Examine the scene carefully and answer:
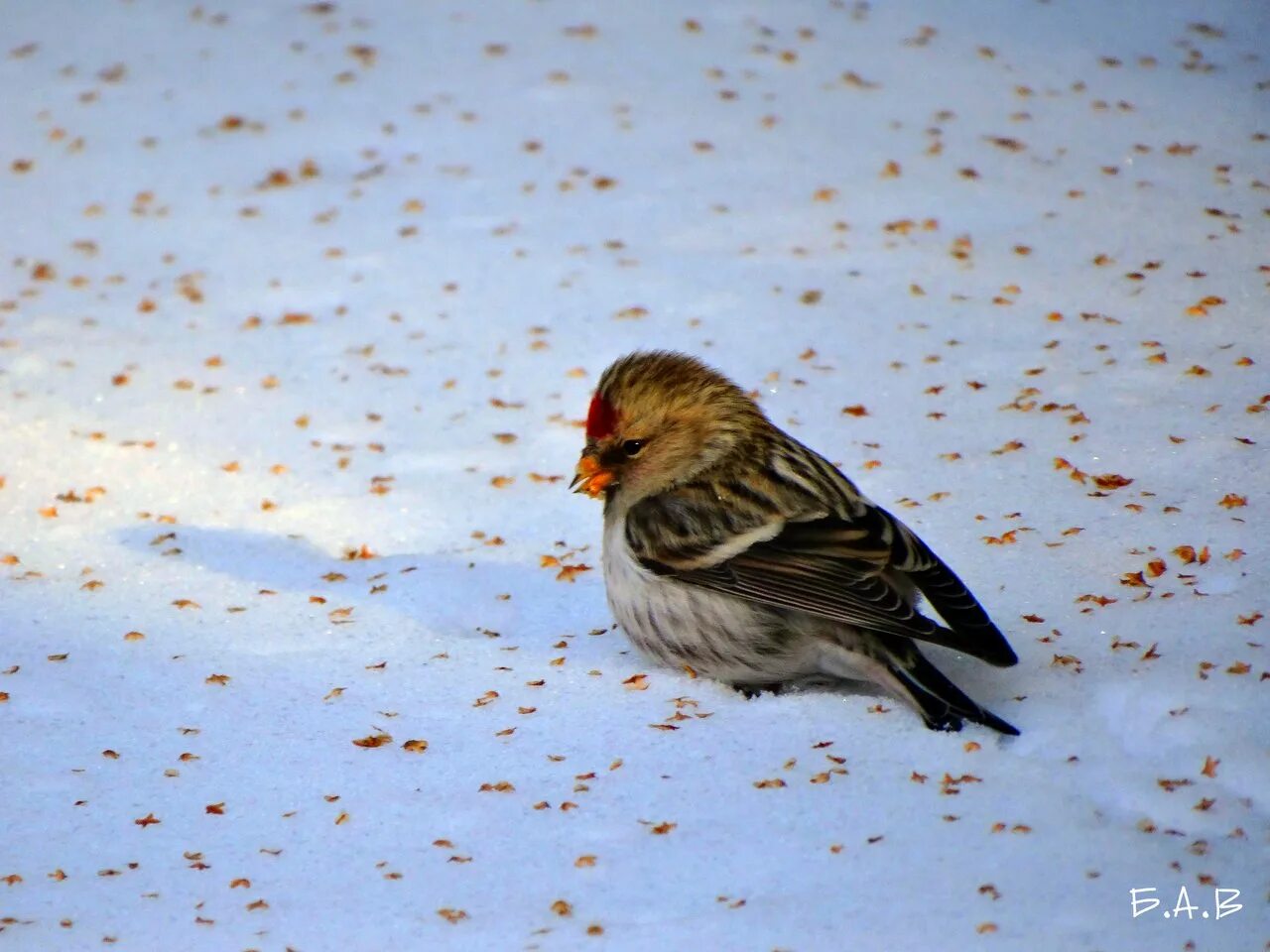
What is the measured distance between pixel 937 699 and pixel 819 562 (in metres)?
0.37

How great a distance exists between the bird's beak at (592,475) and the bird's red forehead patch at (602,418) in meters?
0.06

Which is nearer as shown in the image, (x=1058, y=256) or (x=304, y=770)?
(x=304, y=770)

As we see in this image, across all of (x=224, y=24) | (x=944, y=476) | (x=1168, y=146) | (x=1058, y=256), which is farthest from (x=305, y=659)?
(x=224, y=24)

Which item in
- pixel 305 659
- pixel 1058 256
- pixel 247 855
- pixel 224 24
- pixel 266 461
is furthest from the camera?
pixel 224 24

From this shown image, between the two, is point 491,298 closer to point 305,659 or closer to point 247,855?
point 305,659

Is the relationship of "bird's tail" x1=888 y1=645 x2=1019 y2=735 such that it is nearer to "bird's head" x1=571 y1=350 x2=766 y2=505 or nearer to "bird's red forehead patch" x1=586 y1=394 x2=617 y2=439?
"bird's head" x1=571 y1=350 x2=766 y2=505

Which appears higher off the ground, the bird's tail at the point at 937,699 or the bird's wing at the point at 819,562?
the bird's wing at the point at 819,562

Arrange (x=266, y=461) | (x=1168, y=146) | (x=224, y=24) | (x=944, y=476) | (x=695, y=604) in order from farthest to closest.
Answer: (x=224, y=24), (x=1168, y=146), (x=266, y=461), (x=944, y=476), (x=695, y=604)

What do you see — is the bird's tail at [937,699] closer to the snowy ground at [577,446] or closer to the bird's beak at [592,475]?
the snowy ground at [577,446]

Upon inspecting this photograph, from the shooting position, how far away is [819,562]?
3186mm

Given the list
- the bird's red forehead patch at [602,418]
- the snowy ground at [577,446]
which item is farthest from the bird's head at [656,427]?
the snowy ground at [577,446]

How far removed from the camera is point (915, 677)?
3098mm

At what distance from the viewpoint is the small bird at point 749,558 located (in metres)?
3.11

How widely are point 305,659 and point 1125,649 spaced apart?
72.4 inches
